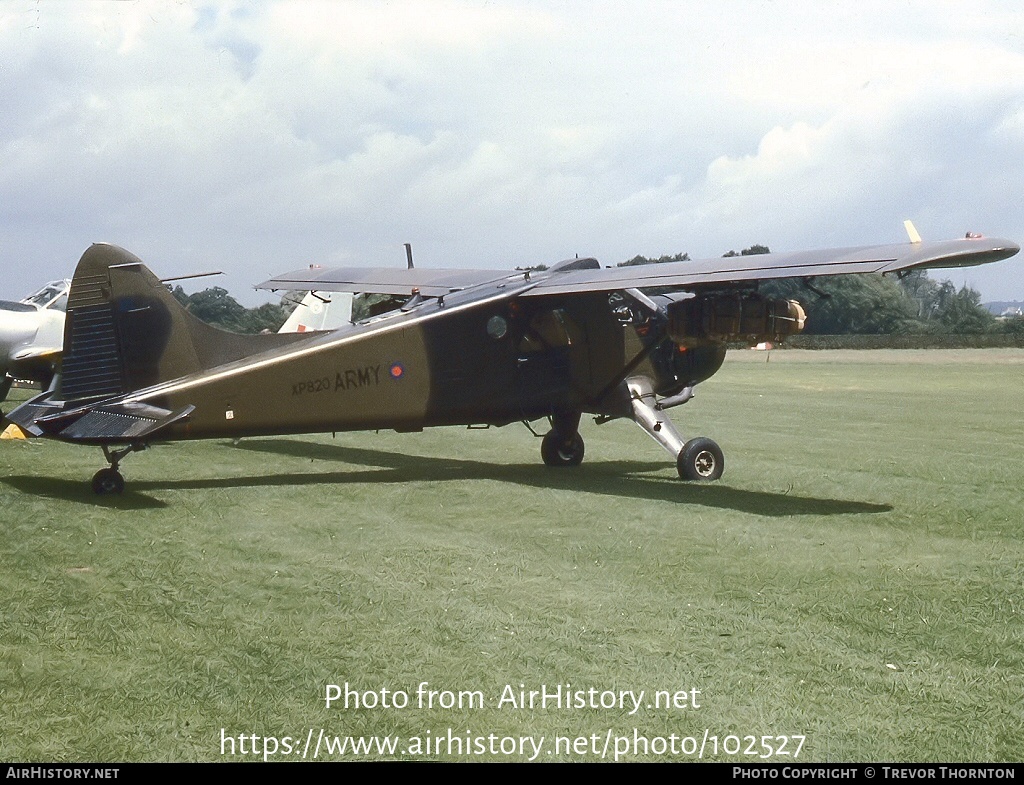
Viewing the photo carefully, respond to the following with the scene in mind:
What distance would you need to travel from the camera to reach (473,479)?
13.4 meters

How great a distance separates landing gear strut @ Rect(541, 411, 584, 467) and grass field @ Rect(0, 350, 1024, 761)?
68cm

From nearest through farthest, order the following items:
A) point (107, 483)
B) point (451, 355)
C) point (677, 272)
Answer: point (107, 483) < point (677, 272) < point (451, 355)

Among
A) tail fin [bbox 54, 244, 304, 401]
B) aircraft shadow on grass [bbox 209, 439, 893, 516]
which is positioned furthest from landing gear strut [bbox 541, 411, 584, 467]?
tail fin [bbox 54, 244, 304, 401]

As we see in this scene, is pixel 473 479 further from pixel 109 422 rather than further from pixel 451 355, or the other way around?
pixel 109 422

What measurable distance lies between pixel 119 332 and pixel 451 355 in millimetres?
3847

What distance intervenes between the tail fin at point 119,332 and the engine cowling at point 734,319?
5.86 m

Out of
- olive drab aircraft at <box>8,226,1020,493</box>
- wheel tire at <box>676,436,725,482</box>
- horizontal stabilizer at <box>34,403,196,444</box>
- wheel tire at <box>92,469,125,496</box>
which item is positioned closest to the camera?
horizontal stabilizer at <box>34,403,196,444</box>

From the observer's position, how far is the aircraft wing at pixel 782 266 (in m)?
10.4

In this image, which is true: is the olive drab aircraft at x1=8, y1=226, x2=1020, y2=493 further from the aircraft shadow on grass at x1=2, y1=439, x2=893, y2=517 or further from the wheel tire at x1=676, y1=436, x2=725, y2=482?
the aircraft shadow on grass at x1=2, y1=439, x2=893, y2=517

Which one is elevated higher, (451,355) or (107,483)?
(451,355)

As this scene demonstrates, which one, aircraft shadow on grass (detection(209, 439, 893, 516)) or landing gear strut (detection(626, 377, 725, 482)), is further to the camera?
landing gear strut (detection(626, 377, 725, 482))

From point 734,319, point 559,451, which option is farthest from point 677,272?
point 559,451

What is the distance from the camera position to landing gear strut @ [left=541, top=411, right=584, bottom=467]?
15.0 m

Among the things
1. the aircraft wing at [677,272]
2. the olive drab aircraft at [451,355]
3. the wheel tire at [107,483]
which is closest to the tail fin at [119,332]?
the olive drab aircraft at [451,355]
